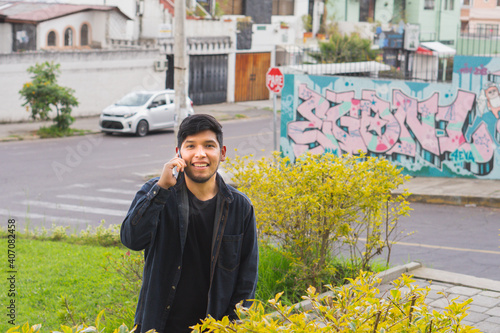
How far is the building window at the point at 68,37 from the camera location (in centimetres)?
3153

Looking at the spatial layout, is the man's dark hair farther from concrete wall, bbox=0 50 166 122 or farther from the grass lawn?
concrete wall, bbox=0 50 166 122

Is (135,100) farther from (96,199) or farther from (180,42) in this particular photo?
(96,199)

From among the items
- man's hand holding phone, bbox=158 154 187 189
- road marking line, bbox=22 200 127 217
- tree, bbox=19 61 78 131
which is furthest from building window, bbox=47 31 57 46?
man's hand holding phone, bbox=158 154 187 189

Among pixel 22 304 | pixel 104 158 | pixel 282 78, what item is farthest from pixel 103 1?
pixel 22 304

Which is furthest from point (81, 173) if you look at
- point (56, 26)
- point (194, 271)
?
point (56, 26)

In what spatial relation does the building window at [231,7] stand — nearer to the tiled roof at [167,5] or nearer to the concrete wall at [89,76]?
the tiled roof at [167,5]

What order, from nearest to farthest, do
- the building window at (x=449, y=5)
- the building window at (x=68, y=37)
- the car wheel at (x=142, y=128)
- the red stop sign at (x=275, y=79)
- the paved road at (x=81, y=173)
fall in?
the paved road at (x=81, y=173), the red stop sign at (x=275, y=79), the car wheel at (x=142, y=128), the building window at (x=68, y=37), the building window at (x=449, y=5)

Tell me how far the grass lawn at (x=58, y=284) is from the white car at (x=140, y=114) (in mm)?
15651

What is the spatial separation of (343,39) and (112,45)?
1174cm

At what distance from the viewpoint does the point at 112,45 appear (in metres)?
33.4

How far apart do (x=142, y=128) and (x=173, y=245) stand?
21.6 meters

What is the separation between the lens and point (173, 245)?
3.84 m

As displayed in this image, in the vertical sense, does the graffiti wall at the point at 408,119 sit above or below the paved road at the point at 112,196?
above

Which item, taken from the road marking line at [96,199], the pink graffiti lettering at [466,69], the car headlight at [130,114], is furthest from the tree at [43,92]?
the pink graffiti lettering at [466,69]
